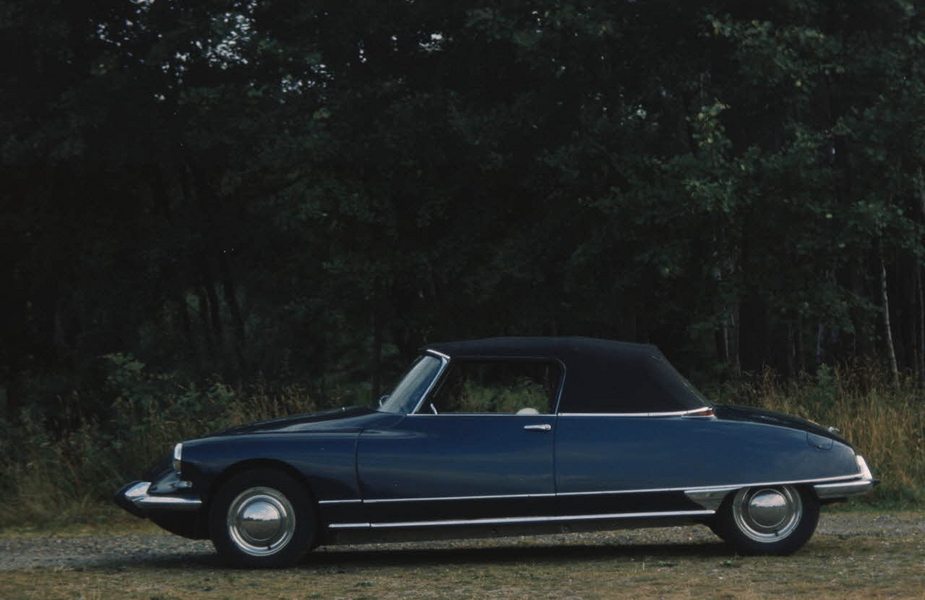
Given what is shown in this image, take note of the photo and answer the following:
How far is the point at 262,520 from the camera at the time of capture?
9477 millimetres

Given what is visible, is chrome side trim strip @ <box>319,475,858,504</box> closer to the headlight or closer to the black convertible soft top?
the black convertible soft top

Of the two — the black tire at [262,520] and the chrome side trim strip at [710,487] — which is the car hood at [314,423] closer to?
the black tire at [262,520]

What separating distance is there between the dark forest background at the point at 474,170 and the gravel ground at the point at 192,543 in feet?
18.4

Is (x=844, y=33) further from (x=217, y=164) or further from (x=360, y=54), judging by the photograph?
(x=217, y=164)

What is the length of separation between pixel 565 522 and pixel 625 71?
50.7 feet

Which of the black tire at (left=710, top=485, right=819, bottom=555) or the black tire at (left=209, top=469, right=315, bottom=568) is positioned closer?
the black tire at (left=209, top=469, right=315, bottom=568)

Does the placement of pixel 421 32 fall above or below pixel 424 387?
above

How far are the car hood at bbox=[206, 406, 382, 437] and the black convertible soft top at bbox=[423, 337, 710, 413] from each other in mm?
738

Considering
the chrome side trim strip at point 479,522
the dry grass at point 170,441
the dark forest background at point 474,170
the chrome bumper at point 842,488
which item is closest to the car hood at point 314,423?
the chrome side trim strip at point 479,522

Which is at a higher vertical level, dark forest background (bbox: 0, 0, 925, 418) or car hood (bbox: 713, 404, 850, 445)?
dark forest background (bbox: 0, 0, 925, 418)

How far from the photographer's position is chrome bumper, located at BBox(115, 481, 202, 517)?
375 inches

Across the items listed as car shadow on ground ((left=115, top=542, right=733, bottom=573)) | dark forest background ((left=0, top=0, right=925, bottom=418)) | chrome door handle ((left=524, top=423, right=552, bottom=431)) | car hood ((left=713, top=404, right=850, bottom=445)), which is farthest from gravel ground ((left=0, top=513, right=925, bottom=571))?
dark forest background ((left=0, top=0, right=925, bottom=418))

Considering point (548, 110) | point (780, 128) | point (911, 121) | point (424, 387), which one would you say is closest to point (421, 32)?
point (548, 110)

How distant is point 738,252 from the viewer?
71.1 feet
